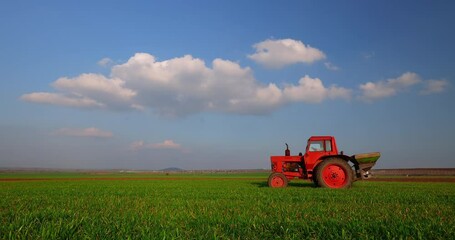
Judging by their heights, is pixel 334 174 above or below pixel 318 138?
below

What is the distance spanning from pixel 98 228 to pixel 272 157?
516 inches

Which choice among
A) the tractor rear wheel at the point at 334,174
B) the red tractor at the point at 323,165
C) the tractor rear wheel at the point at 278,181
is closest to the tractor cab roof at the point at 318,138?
the red tractor at the point at 323,165

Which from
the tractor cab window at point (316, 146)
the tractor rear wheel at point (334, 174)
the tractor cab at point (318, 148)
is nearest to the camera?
the tractor rear wheel at point (334, 174)

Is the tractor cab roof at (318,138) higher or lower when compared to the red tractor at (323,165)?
higher

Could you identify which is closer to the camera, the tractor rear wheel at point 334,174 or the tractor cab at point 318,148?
the tractor rear wheel at point 334,174

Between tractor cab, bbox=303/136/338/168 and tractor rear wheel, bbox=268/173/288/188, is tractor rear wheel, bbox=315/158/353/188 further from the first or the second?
tractor rear wheel, bbox=268/173/288/188

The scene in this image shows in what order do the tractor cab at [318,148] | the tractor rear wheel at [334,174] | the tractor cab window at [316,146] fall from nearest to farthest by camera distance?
the tractor rear wheel at [334,174] < the tractor cab at [318,148] < the tractor cab window at [316,146]

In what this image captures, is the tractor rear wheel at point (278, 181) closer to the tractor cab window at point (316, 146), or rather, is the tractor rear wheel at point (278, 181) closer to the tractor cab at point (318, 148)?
the tractor cab at point (318, 148)

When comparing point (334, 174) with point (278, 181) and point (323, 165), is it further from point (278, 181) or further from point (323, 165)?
point (278, 181)

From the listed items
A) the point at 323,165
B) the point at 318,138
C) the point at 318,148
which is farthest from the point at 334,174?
the point at 318,138

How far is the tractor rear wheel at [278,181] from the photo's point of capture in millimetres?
15695

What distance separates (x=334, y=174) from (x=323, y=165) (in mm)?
671

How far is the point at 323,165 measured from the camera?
14656 mm

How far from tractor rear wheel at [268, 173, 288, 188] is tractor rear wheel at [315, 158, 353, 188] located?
1.70 metres
